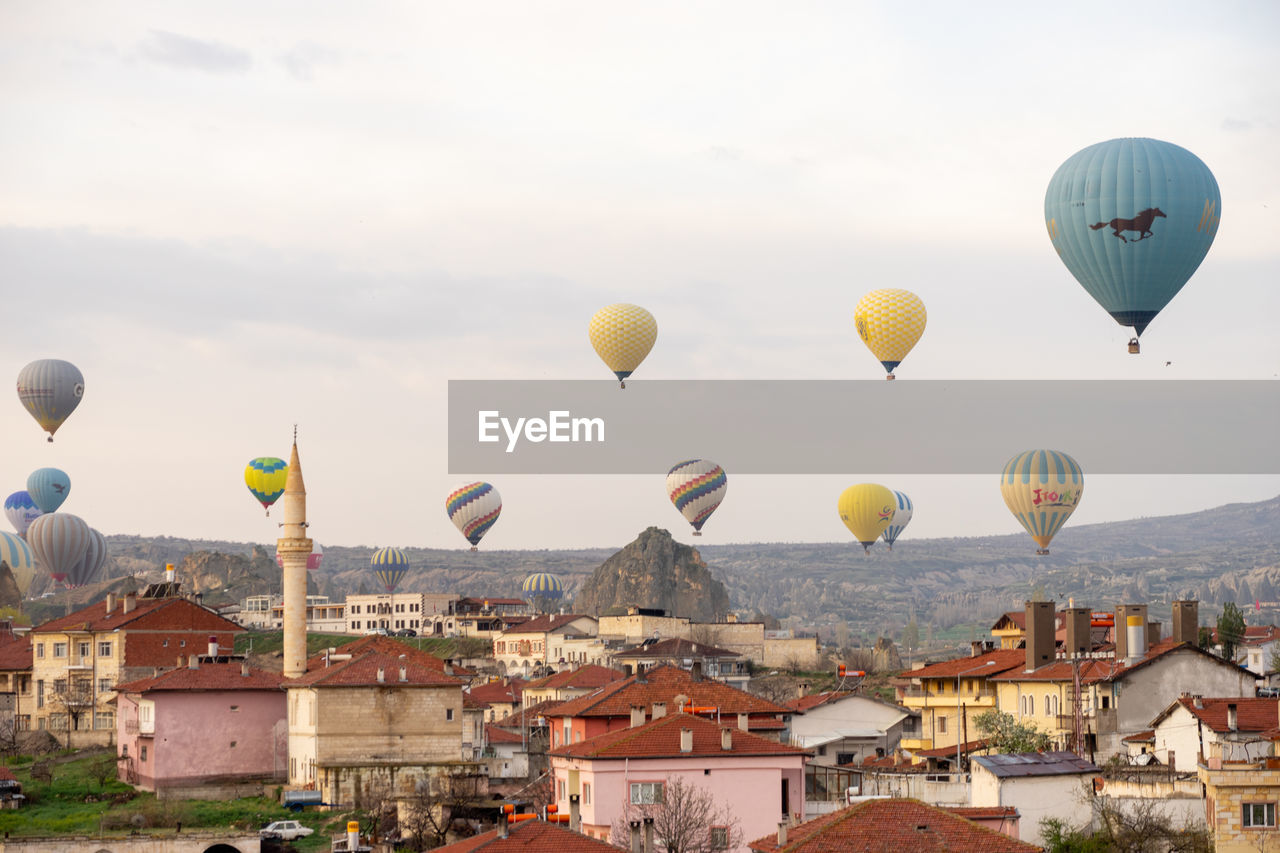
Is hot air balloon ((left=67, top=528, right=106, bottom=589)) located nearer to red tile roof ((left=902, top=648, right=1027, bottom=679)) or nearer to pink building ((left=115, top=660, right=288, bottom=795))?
pink building ((left=115, top=660, right=288, bottom=795))

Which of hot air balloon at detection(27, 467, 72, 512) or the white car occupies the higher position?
hot air balloon at detection(27, 467, 72, 512)

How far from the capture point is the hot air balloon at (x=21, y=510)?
165 metres

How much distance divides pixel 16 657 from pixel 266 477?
105 feet

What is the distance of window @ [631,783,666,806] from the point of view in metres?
48.0

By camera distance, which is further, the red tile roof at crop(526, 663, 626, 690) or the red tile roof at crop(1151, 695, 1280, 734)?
the red tile roof at crop(526, 663, 626, 690)

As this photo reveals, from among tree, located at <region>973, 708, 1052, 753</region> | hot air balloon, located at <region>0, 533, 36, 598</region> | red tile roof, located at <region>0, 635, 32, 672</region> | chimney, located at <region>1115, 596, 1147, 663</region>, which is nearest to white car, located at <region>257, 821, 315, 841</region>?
tree, located at <region>973, 708, 1052, 753</region>

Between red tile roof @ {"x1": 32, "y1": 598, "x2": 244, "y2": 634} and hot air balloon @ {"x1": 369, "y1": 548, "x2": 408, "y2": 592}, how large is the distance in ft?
317

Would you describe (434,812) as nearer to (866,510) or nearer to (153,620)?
(153,620)

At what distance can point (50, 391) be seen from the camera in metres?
120

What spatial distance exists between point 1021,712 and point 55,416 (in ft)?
240

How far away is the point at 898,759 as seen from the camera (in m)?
60.5

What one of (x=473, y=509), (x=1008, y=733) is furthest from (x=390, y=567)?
(x=1008, y=733)

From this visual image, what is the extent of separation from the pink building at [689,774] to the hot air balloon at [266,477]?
241 feet

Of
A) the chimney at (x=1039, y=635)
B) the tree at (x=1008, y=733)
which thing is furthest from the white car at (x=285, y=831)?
the chimney at (x=1039, y=635)
